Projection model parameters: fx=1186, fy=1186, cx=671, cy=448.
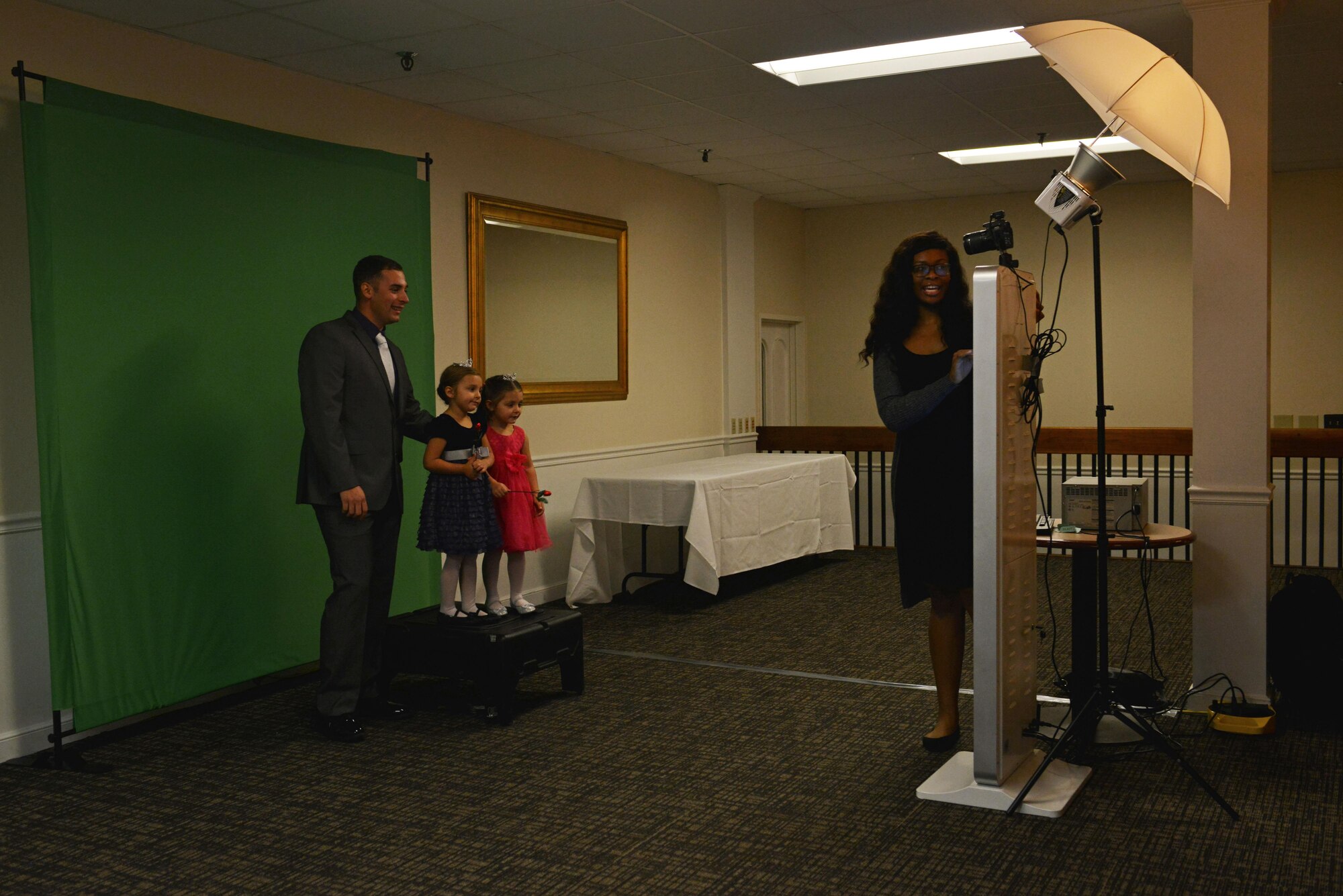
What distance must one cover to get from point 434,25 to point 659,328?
348 centimetres

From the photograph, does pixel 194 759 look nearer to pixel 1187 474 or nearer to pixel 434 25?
pixel 434 25

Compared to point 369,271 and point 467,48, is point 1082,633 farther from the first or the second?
point 467,48

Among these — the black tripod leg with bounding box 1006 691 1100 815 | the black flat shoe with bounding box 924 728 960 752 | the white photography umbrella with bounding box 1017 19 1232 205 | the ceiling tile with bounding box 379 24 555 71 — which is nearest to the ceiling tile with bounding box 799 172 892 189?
the ceiling tile with bounding box 379 24 555 71

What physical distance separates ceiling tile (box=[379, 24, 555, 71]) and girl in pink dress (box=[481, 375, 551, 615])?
1335mm

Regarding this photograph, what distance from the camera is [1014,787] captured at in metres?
3.33

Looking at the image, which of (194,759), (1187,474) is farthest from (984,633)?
(1187,474)

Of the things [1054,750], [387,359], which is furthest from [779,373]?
[1054,750]

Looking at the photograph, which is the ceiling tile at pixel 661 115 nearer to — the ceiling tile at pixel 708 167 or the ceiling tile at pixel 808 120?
the ceiling tile at pixel 808 120

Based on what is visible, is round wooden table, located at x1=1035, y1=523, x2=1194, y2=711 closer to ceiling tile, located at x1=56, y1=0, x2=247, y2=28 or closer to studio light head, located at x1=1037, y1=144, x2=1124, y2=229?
studio light head, located at x1=1037, y1=144, x2=1124, y2=229

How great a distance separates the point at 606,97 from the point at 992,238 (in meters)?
2.89

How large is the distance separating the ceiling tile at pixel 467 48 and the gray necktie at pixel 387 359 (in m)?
1.25

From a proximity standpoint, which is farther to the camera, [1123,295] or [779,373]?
[779,373]

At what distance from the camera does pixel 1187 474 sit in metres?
7.88

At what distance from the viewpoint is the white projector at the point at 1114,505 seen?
376 cm
